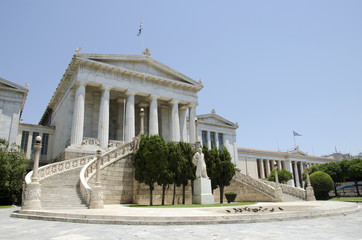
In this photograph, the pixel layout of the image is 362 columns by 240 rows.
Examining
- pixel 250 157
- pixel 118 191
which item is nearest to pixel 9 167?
pixel 118 191

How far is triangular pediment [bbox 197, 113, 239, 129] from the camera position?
55750mm

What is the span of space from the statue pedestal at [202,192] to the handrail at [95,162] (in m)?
6.72

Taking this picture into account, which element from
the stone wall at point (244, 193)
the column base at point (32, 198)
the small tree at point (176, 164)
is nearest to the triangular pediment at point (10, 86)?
the small tree at point (176, 164)

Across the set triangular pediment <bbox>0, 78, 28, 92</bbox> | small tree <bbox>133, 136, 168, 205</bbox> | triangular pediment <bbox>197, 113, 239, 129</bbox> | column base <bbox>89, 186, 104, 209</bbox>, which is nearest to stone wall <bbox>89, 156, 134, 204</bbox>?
small tree <bbox>133, 136, 168, 205</bbox>

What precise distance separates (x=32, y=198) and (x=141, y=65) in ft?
86.9

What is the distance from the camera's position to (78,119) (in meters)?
31.2

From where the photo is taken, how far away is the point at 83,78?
109 feet

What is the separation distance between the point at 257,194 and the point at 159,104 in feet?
69.6

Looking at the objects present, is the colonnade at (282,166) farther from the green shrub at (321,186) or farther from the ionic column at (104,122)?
the ionic column at (104,122)

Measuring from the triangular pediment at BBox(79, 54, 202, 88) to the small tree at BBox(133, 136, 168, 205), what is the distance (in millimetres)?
17103

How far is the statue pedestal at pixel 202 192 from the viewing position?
20.5 m

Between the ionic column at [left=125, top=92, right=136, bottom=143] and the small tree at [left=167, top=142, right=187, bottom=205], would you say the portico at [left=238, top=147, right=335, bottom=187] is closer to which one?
the ionic column at [left=125, top=92, right=136, bottom=143]

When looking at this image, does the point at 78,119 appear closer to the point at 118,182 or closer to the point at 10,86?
the point at 10,86

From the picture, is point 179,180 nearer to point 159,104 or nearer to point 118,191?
point 118,191
